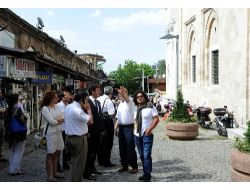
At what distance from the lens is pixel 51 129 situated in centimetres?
726

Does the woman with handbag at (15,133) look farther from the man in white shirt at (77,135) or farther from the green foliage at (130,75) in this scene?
the green foliage at (130,75)

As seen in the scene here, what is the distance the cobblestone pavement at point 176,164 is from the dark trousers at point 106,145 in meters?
0.23

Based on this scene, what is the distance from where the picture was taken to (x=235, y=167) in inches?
252

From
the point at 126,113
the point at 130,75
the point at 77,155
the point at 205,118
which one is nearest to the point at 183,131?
the point at 205,118

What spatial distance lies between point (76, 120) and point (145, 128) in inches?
52.8

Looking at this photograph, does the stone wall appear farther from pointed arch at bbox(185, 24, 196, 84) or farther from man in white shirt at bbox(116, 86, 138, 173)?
man in white shirt at bbox(116, 86, 138, 173)

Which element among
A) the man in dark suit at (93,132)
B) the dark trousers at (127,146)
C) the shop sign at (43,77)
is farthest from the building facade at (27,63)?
the dark trousers at (127,146)

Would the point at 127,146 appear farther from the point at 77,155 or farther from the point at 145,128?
the point at 77,155

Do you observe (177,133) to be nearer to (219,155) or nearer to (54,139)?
(219,155)

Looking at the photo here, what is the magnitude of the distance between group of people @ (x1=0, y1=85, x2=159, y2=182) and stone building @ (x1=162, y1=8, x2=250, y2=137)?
820 centimetres

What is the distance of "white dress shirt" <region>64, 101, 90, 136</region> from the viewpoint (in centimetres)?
Result: 668

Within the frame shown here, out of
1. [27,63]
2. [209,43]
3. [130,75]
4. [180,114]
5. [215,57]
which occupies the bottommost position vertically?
[180,114]

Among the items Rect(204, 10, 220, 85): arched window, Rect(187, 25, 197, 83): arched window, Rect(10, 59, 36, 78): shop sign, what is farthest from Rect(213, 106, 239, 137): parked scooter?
Rect(187, 25, 197, 83): arched window

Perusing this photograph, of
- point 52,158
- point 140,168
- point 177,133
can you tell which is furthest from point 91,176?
point 177,133
